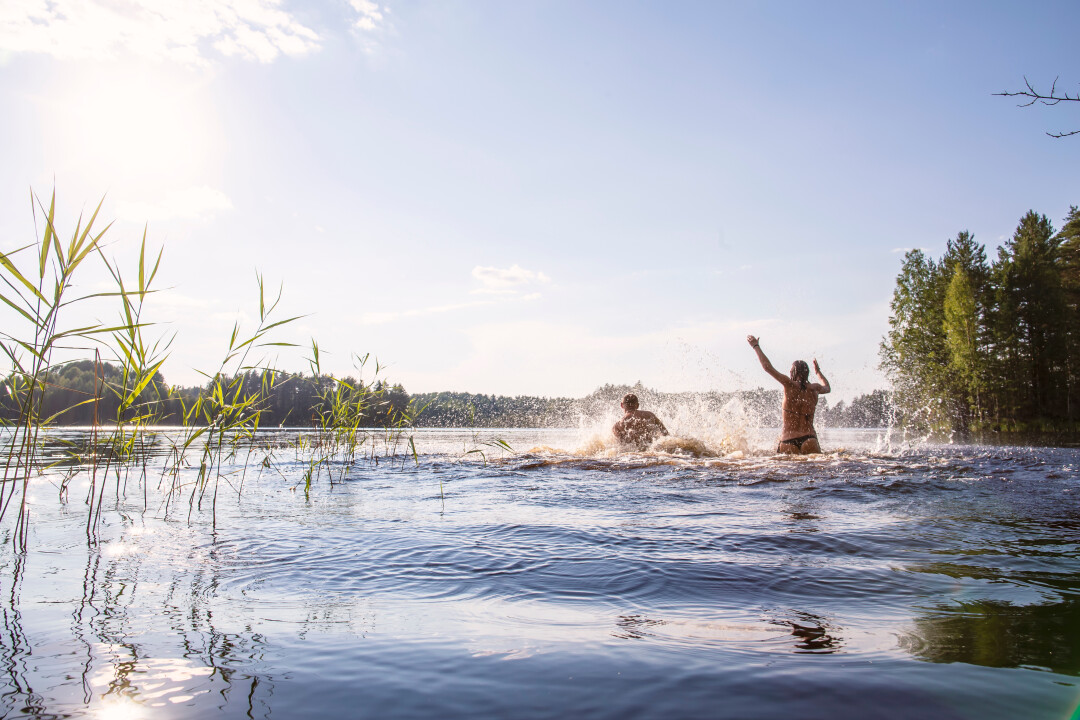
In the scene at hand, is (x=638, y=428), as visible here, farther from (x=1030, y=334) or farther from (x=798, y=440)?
(x=1030, y=334)

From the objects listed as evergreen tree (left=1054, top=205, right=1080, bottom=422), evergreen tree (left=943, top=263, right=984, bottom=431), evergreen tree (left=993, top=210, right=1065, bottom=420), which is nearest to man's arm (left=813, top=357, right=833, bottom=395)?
evergreen tree (left=943, top=263, right=984, bottom=431)

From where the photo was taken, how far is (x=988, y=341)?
3950 cm

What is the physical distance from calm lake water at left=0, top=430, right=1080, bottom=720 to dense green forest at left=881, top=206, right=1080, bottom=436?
39.4 meters

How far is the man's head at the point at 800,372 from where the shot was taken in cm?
1184

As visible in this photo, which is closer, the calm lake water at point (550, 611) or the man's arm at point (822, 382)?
the calm lake water at point (550, 611)

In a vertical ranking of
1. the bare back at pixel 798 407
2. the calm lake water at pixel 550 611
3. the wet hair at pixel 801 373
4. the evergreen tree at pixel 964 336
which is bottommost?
the calm lake water at pixel 550 611

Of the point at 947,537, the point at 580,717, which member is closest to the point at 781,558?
the point at 947,537

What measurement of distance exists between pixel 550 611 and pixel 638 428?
1203 cm

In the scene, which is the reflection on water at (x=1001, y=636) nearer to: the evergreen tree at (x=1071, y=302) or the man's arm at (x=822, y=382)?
the man's arm at (x=822, y=382)

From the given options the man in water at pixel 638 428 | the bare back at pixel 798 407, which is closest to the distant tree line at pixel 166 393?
the man in water at pixel 638 428

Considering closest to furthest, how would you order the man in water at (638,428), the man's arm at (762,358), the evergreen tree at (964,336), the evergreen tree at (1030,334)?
the man's arm at (762,358), the man in water at (638,428), the evergreen tree at (964,336), the evergreen tree at (1030,334)

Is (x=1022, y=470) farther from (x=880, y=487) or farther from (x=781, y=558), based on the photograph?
(x=781, y=558)

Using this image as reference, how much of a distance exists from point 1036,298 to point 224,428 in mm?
52309

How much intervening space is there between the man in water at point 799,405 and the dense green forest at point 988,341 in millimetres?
33365
